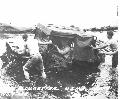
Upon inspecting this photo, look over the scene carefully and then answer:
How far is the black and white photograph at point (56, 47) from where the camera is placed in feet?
5.98

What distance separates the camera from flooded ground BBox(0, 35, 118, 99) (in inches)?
72.0

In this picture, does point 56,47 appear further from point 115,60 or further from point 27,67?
point 115,60

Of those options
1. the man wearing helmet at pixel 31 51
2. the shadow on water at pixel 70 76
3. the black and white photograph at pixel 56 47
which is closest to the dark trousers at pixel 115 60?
the black and white photograph at pixel 56 47

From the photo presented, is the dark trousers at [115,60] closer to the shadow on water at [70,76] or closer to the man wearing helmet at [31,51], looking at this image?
the shadow on water at [70,76]

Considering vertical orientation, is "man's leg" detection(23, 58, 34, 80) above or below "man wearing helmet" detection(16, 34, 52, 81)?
below

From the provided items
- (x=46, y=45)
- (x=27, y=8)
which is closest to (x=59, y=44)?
(x=46, y=45)

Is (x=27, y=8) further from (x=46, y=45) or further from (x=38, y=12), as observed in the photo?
(x=46, y=45)

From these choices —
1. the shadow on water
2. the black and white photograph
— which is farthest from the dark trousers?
the shadow on water

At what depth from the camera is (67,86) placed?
1847mm

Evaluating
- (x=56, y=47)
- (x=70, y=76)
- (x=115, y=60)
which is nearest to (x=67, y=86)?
(x=70, y=76)

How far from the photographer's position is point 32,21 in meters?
1.83

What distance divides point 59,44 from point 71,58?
0.15 meters

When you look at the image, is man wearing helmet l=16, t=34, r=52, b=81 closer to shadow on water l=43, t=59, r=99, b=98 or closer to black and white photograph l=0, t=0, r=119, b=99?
black and white photograph l=0, t=0, r=119, b=99

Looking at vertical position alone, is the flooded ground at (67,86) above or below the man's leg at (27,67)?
below
